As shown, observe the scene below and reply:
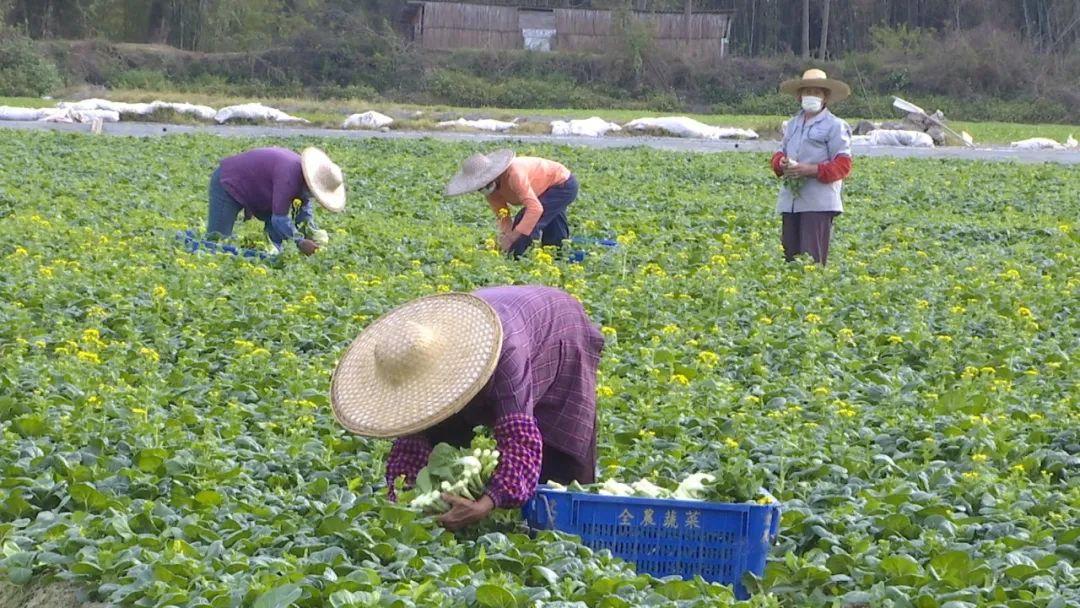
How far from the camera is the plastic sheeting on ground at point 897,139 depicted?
31.6 m

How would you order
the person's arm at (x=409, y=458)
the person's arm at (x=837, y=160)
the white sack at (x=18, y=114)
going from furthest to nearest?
the white sack at (x=18, y=114) → the person's arm at (x=837, y=160) → the person's arm at (x=409, y=458)

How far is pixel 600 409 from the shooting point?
674 cm

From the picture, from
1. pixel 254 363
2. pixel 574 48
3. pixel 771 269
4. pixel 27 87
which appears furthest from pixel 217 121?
pixel 254 363

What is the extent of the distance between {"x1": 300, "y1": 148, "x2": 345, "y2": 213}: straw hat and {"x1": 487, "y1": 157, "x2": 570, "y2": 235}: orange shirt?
3.48 ft

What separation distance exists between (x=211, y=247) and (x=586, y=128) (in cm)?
2395

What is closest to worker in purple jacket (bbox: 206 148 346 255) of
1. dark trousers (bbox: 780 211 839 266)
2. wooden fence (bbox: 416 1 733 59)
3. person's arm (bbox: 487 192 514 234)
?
person's arm (bbox: 487 192 514 234)

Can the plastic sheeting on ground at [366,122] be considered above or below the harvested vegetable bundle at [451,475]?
below

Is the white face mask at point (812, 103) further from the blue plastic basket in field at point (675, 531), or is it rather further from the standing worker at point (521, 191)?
the blue plastic basket in field at point (675, 531)

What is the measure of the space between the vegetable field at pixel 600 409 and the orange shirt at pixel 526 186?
363 millimetres

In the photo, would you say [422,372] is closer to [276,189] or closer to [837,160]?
[276,189]

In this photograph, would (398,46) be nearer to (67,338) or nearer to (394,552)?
(67,338)

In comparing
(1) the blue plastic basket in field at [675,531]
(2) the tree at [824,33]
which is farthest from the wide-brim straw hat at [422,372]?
(2) the tree at [824,33]

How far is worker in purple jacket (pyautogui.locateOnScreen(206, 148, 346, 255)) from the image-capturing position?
10.4 m

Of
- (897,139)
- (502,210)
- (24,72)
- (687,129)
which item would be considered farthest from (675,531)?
(24,72)
